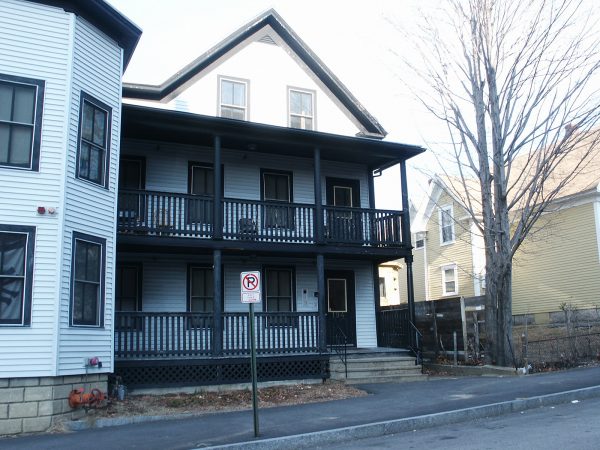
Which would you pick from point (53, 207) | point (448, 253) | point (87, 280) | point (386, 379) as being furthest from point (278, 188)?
point (448, 253)

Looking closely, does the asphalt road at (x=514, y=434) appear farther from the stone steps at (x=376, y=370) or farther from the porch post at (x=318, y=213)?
the porch post at (x=318, y=213)

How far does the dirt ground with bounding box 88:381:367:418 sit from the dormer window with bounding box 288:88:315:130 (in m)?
8.18

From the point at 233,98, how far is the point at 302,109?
2.23 metres

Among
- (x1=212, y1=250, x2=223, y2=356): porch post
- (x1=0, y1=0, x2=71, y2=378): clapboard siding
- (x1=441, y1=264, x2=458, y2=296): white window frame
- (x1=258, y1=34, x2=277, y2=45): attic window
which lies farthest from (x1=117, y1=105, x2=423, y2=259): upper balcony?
(x1=441, y1=264, x2=458, y2=296): white window frame

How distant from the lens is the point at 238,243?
1560 centimetres

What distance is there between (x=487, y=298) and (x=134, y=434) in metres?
10.1

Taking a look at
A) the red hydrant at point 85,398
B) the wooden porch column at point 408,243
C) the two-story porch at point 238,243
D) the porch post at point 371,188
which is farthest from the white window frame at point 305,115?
the red hydrant at point 85,398

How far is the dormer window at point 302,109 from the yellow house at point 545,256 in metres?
Answer: 5.01

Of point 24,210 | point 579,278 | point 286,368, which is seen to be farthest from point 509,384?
point 579,278

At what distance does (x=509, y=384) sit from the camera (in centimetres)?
1320

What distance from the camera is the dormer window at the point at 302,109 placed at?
19.1m

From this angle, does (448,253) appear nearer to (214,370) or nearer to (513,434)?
(214,370)

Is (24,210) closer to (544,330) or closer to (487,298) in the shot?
(487,298)

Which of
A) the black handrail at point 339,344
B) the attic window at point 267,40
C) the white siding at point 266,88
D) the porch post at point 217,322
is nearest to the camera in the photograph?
the porch post at point 217,322
